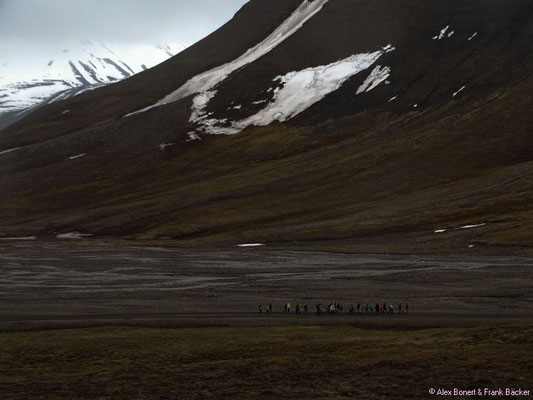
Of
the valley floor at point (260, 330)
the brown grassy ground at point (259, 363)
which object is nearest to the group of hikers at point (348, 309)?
the valley floor at point (260, 330)

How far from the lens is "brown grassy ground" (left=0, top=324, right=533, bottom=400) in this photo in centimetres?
3794

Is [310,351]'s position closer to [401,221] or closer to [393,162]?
[401,221]

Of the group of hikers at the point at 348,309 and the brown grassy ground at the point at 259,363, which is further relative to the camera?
the group of hikers at the point at 348,309

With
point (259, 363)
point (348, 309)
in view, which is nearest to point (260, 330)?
point (259, 363)

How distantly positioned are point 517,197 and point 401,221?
72.6ft

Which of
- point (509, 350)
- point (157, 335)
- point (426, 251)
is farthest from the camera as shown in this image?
point (426, 251)

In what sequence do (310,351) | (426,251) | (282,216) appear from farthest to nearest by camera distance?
(282,216)
(426,251)
(310,351)

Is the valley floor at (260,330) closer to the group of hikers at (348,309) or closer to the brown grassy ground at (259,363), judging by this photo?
the brown grassy ground at (259,363)

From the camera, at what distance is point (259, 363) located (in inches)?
1747

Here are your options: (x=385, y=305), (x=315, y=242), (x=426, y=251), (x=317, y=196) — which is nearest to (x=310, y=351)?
(x=385, y=305)

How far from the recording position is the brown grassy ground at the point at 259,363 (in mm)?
37938

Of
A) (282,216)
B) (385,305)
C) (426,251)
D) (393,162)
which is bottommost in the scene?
(385,305)

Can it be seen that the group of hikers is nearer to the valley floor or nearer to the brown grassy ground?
the valley floor

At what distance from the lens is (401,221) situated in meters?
138
